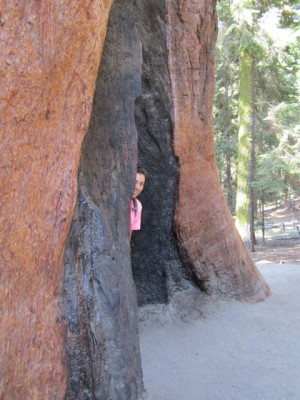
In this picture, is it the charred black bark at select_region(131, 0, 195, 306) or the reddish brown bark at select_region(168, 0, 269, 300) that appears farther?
the reddish brown bark at select_region(168, 0, 269, 300)

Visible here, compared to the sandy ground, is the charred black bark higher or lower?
higher

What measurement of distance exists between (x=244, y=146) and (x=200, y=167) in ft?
26.8

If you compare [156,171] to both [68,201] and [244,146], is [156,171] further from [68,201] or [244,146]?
[244,146]

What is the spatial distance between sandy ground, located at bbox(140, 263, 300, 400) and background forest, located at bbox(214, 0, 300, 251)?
8078 millimetres

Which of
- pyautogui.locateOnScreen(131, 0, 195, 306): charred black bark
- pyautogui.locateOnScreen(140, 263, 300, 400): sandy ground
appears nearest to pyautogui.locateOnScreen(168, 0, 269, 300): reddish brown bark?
pyautogui.locateOnScreen(131, 0, 195, 306): charred black bark

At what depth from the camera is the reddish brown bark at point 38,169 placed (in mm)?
2623

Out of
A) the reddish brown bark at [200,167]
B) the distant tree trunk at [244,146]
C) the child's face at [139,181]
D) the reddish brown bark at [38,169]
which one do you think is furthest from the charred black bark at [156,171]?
the distant tree trunk at [244,146]

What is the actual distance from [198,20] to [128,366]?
4.74 metres

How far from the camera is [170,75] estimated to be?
6219mm

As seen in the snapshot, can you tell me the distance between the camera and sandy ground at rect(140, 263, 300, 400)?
4.52 m

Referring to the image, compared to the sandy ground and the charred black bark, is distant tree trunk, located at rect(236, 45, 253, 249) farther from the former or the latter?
the charred black bark

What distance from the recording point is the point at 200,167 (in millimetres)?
6828

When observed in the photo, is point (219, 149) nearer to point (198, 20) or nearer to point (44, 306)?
point (198, 20)

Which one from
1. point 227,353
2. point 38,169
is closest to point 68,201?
point 38,169
